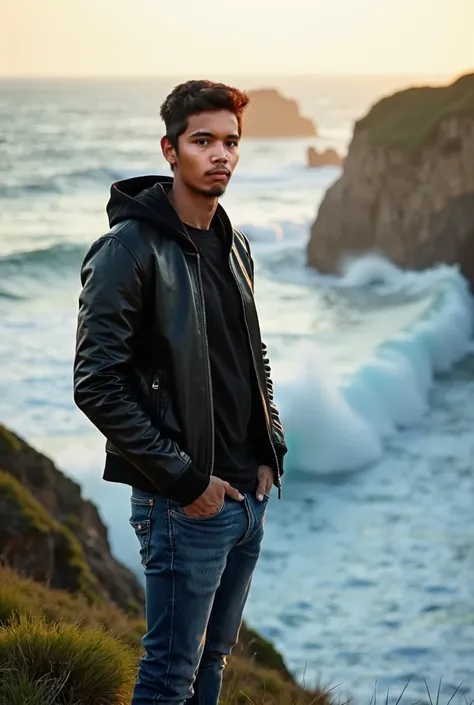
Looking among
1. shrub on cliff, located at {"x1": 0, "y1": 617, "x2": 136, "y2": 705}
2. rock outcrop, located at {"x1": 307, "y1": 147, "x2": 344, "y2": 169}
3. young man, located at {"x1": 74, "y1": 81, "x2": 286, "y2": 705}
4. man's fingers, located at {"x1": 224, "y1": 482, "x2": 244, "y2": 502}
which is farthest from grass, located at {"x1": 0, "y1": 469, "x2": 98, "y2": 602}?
rock outcrop, located at {"x1": 307, "y1": 147, "x2": 344, "y2": 169}

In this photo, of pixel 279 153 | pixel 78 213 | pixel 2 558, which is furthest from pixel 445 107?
pixel 279 153

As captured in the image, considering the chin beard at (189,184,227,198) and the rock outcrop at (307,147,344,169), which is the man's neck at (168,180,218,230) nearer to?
the chin beard at (189,184,227,198)

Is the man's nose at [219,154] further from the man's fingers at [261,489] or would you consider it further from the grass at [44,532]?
the grass at [44,532]

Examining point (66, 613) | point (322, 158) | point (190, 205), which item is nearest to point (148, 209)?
point (190, 205)

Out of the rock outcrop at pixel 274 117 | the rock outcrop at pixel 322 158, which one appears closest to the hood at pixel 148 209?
the rock outcrop at pixel 322 158

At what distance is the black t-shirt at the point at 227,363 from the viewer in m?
2.74

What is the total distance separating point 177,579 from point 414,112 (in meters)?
27.0

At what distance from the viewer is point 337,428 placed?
16.0 m

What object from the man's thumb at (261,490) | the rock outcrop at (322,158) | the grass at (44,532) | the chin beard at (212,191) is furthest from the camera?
the rock outcrop at (322,158)

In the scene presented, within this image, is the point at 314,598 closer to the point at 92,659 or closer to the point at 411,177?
the point at 92,659

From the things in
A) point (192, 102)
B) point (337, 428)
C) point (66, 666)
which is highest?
point (192, 102)

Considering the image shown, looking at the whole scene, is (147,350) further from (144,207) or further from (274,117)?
(274,117)

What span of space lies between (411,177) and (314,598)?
17.4m

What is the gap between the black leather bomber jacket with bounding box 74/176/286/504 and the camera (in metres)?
2.50
